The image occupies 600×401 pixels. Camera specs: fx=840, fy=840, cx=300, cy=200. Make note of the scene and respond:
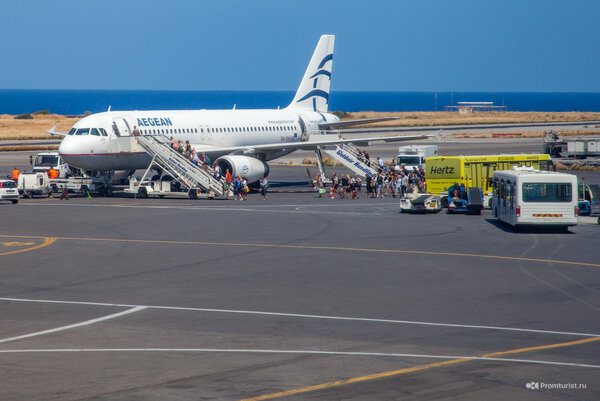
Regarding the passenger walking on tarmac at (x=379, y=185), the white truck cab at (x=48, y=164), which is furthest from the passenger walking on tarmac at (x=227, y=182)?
the white truck cab at (x=48, y=164)

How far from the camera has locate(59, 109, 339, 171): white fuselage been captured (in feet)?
175

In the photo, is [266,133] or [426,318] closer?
[426,318]

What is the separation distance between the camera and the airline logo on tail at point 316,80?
240 ft

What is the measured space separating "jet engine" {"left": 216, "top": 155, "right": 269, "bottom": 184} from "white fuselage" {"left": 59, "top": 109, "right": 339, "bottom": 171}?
1987 millimetres

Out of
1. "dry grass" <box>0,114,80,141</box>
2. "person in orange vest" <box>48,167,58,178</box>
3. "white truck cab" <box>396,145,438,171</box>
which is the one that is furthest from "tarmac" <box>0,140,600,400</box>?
"dry grass" <box>0,114,80,141</box>

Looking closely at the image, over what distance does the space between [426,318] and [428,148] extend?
165 feet

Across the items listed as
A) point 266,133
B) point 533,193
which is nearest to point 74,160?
point 266,133

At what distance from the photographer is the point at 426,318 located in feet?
72.8

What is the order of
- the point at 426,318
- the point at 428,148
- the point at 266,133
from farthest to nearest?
1. the point at 428,148
2. the point at 266,133
3. the point at 426,318

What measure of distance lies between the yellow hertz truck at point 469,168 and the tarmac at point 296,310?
7.41 metres

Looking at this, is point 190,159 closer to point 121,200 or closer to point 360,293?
point 121,200

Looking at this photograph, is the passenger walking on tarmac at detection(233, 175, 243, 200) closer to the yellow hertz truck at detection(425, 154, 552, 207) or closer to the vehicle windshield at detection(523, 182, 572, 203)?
the yellow hertz truck at detection(425, 154, 552, 207)

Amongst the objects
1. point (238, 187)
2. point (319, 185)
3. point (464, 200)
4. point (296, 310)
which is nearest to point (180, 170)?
point (238, 187)

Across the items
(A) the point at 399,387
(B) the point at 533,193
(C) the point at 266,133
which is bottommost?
(A) the point at 399,387
